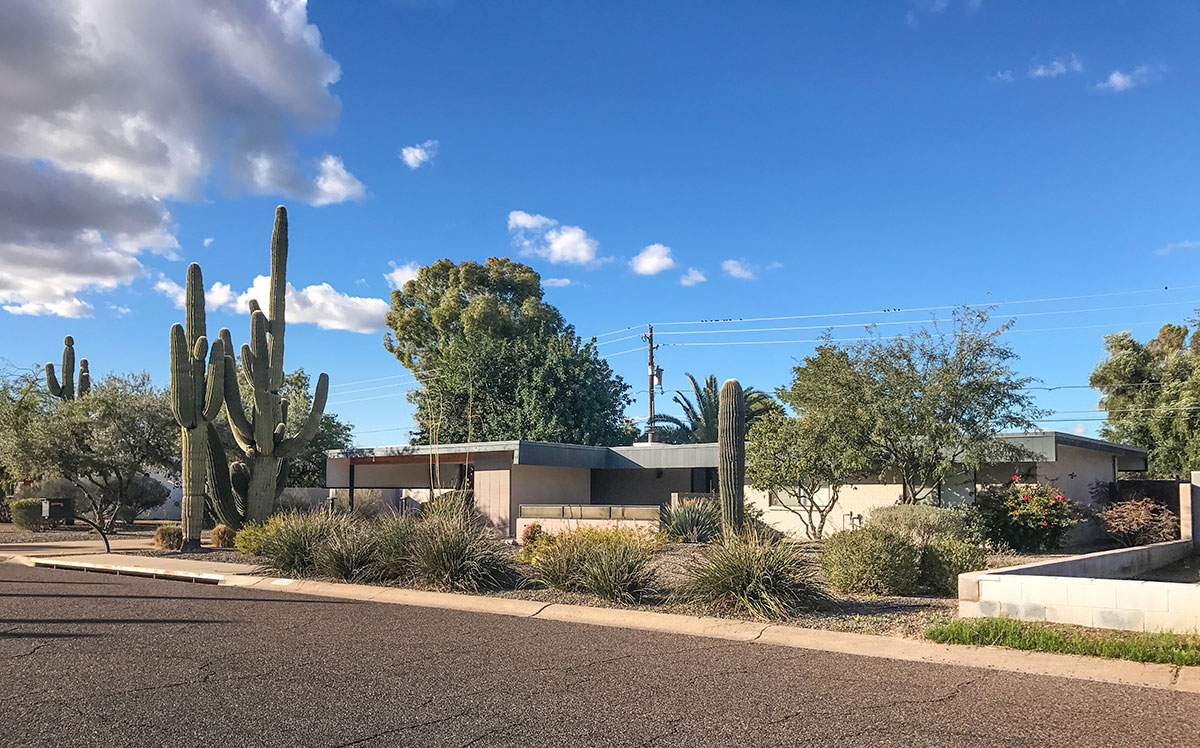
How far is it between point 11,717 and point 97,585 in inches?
409

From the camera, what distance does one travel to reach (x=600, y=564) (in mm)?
13781

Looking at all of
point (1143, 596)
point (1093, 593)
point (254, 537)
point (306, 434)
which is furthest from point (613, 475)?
point (1143, 596)

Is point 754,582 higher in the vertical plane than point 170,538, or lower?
higher

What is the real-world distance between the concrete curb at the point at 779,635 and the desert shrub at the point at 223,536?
6901 millimetres

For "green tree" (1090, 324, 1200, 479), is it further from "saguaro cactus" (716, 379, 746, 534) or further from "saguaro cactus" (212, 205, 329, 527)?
"saguaro cactus" (212, 205, 329, 527)

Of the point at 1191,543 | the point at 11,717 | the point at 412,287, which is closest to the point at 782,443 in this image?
the point at 1191,543

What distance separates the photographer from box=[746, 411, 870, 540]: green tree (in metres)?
22.0

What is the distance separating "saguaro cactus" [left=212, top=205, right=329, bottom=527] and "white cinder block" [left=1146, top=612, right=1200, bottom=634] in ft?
67.1

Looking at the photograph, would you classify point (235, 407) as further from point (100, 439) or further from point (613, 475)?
point (613, 475)

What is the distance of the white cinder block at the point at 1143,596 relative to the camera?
9867 mm

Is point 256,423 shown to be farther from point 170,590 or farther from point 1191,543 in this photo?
point 1191,543

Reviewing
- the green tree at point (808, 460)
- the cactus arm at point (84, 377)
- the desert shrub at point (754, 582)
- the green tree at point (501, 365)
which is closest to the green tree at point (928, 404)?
the green tree at point (808, 460)

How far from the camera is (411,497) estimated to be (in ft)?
98.5

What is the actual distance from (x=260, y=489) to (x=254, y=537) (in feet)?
15.0
